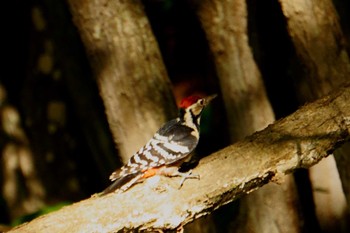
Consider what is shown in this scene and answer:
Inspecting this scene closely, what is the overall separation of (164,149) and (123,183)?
0.34 metres

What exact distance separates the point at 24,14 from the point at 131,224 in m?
3.23

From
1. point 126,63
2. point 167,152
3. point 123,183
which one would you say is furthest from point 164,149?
point 126,63

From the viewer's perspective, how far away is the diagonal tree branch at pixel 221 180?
132 inches

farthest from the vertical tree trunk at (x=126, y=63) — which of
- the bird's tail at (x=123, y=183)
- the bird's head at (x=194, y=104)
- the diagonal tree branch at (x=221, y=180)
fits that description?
the diagonal tree branch at (x=221, y=180)

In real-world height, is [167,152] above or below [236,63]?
below

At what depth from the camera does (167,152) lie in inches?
158

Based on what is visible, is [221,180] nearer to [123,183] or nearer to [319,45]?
[123,183]

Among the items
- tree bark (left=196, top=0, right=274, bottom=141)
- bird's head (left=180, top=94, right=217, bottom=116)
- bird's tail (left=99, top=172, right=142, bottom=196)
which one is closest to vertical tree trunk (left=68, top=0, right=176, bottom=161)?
bird's head (left=180, top=94, right=217, bottom=116)

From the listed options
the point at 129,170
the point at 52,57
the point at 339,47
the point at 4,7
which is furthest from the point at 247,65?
the point at 4,7

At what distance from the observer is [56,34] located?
566 cm

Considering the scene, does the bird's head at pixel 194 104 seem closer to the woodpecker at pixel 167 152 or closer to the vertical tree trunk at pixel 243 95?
the woodpecker at pixel 167 152

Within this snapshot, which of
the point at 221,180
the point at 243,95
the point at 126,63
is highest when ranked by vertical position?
the point at 126,63

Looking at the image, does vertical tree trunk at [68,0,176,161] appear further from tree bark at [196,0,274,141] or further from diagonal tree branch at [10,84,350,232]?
diagonal tree branch at [10,84,350,232]

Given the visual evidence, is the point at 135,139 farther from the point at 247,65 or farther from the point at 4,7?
the point at 4,7
